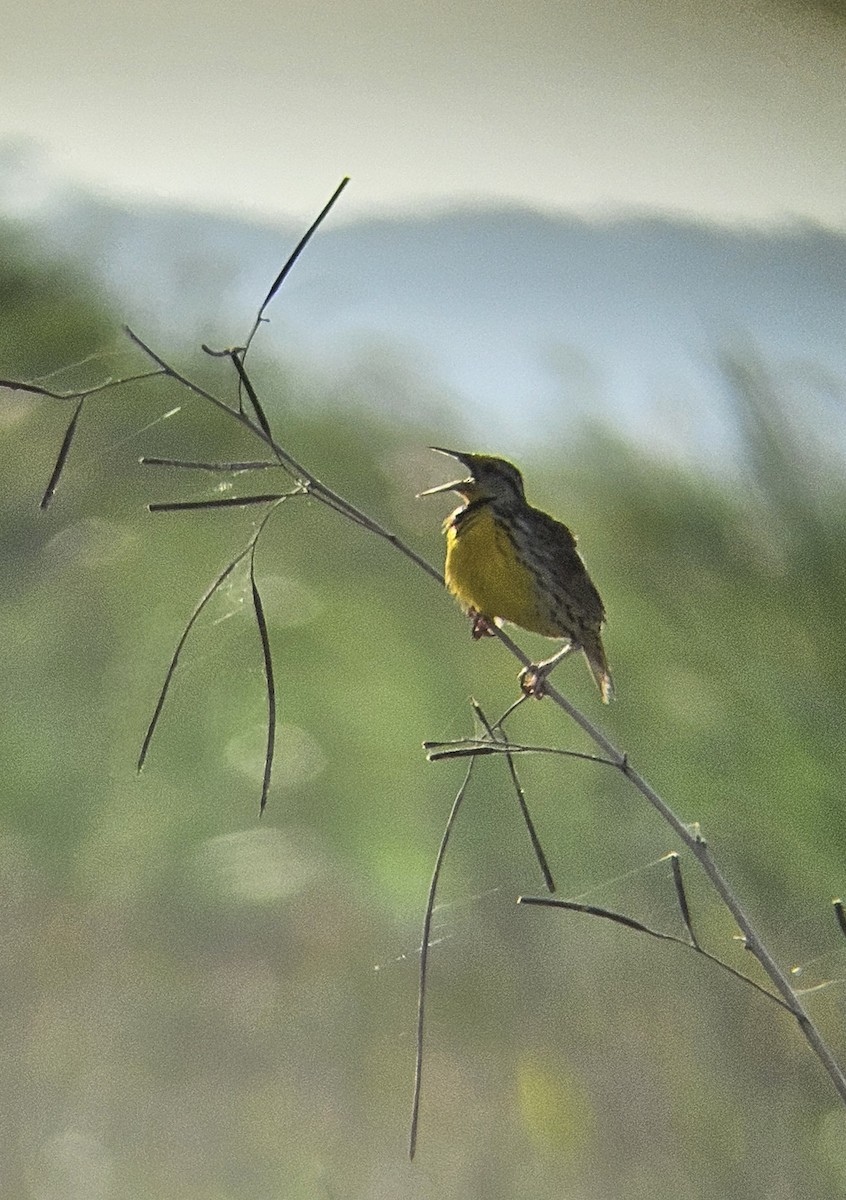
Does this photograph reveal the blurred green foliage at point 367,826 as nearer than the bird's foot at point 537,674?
No

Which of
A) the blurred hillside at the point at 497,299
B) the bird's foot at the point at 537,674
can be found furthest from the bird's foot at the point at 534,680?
the blurred hillside at the point at 497,299

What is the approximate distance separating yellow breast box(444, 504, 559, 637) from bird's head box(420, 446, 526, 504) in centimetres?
1

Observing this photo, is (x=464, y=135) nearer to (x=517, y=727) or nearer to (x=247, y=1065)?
(x=517, y=727)

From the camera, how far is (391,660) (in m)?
1.03

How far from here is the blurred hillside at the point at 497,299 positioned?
94 centimetres

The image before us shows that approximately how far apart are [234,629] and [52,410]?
0.22 m

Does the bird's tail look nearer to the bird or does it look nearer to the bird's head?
the bird

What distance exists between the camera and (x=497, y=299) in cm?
102

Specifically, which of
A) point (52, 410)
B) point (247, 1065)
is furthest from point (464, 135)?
point (247, 1065)

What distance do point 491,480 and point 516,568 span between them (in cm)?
7

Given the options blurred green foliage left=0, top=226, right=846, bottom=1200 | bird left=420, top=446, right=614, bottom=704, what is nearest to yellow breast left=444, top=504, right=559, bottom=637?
bird left=420, top=446, right=614, bottom=704

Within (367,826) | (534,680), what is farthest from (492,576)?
(367,826)

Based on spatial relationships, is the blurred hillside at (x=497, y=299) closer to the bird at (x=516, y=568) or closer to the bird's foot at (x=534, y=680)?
the bird at (x=516, y=568)

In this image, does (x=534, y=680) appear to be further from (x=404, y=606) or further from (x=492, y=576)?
(x=404, y=606)
